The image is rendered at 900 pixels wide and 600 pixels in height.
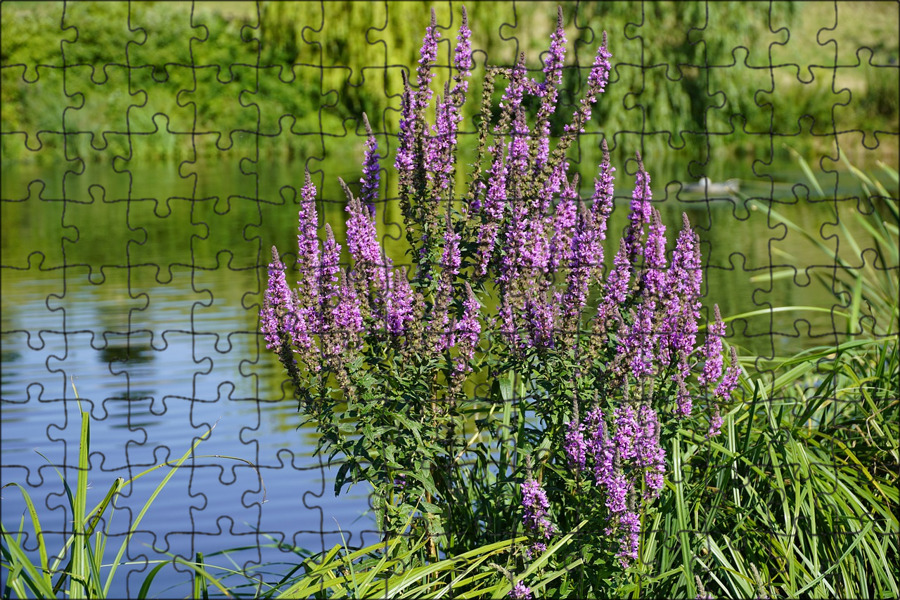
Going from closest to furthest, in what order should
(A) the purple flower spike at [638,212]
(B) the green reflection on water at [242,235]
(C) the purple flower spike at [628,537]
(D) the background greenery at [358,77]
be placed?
1. (C) the purple flower spike at [628,537]
2. (A) the purple flower spike at [638,212]
3. (B) the green reflection on water at [242,235]
4. (D) the background greenery at [358,77]

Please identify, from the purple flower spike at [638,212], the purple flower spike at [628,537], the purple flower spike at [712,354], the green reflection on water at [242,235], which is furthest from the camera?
the green reflection on water at [242,235]

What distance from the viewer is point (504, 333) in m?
2.96

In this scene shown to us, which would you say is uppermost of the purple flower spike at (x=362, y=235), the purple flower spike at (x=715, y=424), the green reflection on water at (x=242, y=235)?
the purple flower spike at (x=362, y=235)

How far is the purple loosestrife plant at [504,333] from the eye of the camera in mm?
2881

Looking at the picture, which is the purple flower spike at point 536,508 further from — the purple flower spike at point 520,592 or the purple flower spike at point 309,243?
the purple flower spike at point 309,243

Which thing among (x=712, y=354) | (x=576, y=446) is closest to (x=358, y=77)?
(x=712, y=354)

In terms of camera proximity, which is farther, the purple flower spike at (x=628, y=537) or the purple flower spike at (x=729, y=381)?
the purple flower spike at (x=729, y=381)

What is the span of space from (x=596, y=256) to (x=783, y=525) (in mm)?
1078

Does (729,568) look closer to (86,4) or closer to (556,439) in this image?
(556,439)

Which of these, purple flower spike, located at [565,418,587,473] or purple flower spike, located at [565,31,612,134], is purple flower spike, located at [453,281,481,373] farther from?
purple flower spike, located at [565,31,612,134]

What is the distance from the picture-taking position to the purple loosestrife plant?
2.88 m

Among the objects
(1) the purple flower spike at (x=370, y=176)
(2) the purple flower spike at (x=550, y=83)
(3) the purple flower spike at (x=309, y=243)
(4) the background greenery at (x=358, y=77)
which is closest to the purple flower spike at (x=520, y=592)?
(3) the purple flower spike at (x=309, y=243)

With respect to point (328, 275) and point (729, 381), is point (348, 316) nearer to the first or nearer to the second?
point (328, 275)

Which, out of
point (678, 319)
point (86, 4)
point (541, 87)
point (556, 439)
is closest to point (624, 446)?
point (556, 439)
